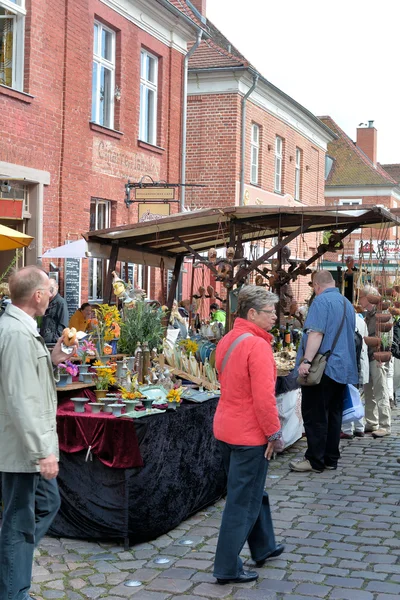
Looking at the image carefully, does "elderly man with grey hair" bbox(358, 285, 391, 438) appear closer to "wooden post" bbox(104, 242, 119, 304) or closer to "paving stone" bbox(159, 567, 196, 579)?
"wooden post" bbox(104, 242, 119, 304)

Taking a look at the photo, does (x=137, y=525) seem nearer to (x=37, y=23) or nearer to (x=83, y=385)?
(x=83, y=385)

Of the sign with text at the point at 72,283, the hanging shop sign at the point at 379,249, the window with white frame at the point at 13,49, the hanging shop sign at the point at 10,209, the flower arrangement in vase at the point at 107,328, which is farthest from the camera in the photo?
the sign with text at the point at 72,283

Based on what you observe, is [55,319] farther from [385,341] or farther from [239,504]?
[239,504]

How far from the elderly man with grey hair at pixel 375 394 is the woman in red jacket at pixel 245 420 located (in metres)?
5.29

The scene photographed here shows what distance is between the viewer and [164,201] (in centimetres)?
1566

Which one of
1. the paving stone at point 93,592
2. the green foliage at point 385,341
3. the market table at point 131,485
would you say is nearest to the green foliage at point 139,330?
the market table at point 131,485

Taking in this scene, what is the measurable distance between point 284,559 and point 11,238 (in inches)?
203

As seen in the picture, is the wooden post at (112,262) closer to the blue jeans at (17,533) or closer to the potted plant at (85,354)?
the potted plant at (85,354)

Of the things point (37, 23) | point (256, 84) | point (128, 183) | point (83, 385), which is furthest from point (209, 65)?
point (83, 385)

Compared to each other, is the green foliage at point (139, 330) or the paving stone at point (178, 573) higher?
the green foliage at point (139, 330)

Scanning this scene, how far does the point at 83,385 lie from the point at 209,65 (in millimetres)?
17649

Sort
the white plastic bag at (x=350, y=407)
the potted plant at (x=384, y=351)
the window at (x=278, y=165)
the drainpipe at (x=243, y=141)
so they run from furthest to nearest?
1. the window at (x=278, y=165)
2. the drainpipe at (x=243, y=141)
3. the potted plant at (x=384, y=351)
4. the white plastic bag at (x=350, y=407)

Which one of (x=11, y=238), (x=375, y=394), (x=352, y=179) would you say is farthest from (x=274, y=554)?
(x=352, y=179)

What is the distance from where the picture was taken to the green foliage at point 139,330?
23.4 ft
